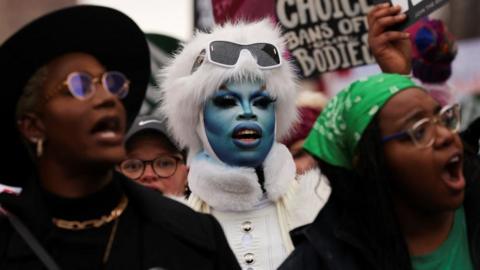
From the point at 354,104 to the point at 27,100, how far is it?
107 cm

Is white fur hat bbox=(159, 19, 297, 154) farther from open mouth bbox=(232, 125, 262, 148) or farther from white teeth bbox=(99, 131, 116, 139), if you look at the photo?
white teeth bbox=(99, 131, 116, 139)

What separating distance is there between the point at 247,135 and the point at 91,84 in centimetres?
171

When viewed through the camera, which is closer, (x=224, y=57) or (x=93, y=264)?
(x=93, y=264)

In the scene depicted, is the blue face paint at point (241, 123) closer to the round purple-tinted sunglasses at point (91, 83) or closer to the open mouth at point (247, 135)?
the open mouth at point (247, 135)

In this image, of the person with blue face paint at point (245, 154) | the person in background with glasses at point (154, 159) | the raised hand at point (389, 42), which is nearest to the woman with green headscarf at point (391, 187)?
the raised hand at point (389, 42)

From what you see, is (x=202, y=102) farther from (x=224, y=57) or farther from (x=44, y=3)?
(x=44, y=3)

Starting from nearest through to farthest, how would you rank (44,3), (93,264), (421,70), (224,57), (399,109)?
(93,264) < (399,109) < (224,57) < (421,70) < (44,3)

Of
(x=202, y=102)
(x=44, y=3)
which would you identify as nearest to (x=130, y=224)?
(x=202, y=102)

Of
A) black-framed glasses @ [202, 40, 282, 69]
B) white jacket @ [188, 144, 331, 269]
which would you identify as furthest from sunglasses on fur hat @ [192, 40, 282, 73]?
white jacket @ [188, 144, 331, 269]

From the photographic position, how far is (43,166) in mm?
4227

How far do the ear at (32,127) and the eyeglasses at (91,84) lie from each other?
6.1 inches

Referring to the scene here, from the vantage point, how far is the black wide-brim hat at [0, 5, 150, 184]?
4176 mm

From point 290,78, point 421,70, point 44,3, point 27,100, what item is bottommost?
point 44,3

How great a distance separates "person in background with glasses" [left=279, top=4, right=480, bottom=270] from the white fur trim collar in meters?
1.32
